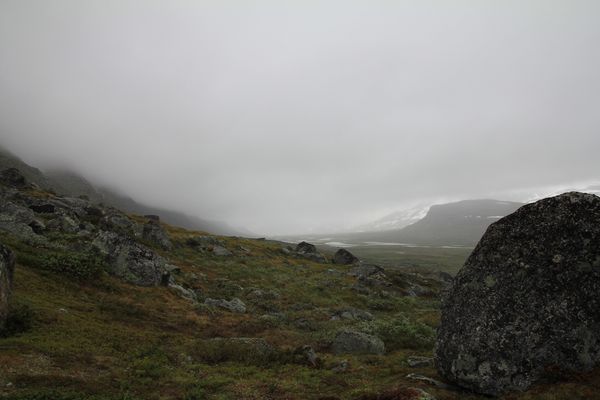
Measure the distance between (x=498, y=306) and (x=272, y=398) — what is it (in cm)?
956

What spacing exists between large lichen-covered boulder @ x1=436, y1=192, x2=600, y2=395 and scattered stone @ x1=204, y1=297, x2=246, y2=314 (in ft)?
77.6

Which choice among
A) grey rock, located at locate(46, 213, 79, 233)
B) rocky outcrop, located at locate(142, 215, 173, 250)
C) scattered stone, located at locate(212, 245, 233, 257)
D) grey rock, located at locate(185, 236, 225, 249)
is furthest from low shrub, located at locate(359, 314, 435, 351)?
grey rock, located at locate(185, 236, 225, 249)

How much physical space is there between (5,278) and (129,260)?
18.0 meters

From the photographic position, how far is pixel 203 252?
6806 centimetres

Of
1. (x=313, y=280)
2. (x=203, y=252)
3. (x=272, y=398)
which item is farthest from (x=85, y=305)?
(x=203, y=252)

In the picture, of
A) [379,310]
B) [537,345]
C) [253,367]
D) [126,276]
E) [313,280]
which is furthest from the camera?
[313,280]

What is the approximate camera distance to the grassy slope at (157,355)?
42.4 feet

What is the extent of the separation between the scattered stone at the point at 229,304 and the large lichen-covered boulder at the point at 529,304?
23.6m

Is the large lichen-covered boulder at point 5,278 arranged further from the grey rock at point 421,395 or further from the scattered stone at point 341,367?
the grey rock at point 421,395

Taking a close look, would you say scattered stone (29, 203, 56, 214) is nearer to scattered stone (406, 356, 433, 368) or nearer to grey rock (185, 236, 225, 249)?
grey rock (185, 236, 225, 249)

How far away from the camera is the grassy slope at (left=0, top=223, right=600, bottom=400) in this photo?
12914 millimetres

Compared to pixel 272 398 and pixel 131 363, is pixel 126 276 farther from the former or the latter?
pixel 272 398

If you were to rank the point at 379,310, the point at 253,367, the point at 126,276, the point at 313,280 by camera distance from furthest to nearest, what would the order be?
the point at 313,280
the point at 379,310
the point at 126,276
the point at 253,367

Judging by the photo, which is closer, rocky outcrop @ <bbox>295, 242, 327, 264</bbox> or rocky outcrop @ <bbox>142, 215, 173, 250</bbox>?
rocky outcrop @ <bbox>142, 215, 173, 250</bbox>
